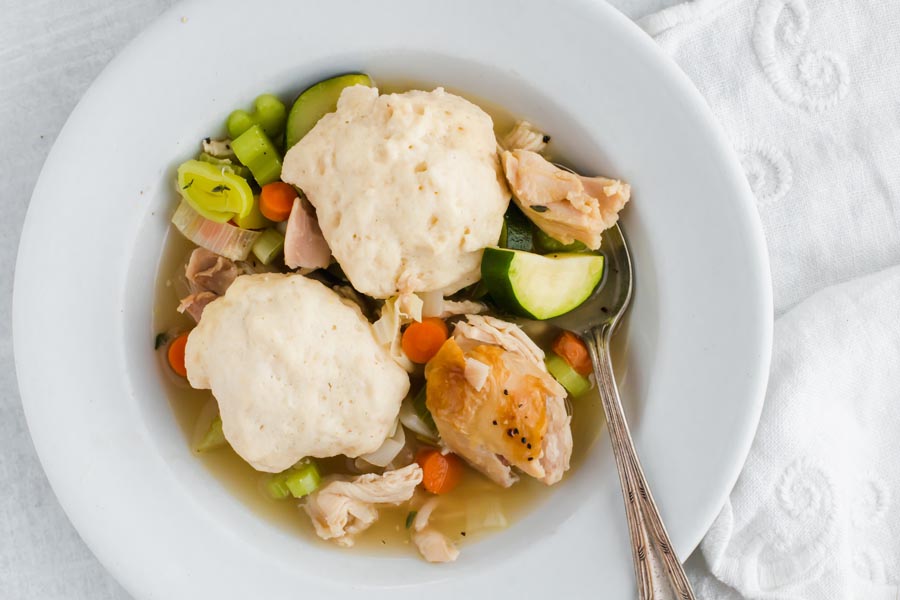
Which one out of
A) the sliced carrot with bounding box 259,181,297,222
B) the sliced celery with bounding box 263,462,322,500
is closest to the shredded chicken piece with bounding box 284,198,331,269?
the sliced carrot with bounding box 259,181,297,222

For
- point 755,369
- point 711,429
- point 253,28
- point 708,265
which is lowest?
point 711,429

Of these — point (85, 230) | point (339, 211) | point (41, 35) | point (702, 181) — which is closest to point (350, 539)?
point (339, 211)

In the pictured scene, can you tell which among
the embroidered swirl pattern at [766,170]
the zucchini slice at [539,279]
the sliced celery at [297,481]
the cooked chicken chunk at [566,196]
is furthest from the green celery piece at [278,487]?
the embroidered swirl pattern at [766,170]

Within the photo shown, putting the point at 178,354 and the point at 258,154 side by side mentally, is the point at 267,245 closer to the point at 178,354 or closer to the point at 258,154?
the point at 258,154

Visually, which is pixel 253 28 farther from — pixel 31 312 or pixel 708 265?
pixel 708 265

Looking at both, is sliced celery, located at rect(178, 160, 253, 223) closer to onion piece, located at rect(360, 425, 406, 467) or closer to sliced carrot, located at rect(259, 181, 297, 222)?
sliced carrot, located at rect(259, 181, 297, 222)
